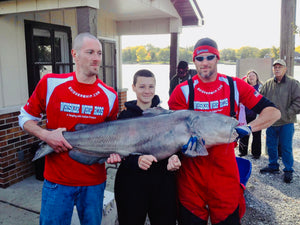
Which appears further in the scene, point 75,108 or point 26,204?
point 26,204

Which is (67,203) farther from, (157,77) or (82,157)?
(157,77)

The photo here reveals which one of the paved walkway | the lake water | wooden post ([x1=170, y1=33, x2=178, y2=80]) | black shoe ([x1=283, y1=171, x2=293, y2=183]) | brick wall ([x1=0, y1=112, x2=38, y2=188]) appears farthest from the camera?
the lake water

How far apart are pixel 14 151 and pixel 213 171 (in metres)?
3.75

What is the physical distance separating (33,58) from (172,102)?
3.36 meters

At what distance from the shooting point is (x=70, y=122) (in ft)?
7.91

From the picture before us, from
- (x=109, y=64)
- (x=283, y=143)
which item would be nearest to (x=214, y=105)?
(x=283, y=143)

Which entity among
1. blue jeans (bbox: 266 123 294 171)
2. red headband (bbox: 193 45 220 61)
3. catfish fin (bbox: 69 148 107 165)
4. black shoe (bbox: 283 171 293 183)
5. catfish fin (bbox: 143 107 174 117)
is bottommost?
black shoe (bbox: 283 171 293 183)

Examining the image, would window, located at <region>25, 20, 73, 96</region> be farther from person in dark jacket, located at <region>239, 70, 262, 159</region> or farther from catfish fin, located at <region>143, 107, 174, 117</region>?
person in dark jacket, located at <region>239, 70, 262, 159</region>

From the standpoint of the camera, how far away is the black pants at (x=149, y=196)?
2.36m

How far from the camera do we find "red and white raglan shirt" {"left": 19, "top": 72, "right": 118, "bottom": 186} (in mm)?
2385

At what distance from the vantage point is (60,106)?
7.86ft

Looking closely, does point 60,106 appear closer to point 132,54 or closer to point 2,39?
point 2,39

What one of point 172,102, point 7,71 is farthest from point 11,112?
point 172,102

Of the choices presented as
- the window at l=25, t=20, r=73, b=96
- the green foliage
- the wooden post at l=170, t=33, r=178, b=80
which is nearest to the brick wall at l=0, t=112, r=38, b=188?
the window at l=25, t=20, r=73, b=96
